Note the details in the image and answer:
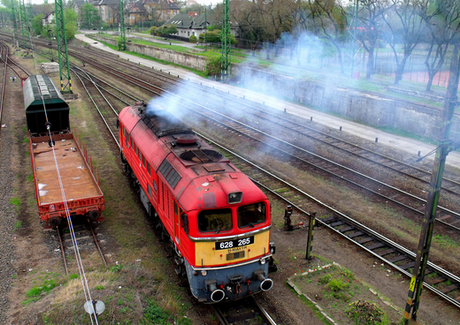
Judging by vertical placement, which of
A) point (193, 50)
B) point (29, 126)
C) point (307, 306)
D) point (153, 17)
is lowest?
point (307, 306)

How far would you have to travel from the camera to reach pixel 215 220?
9242mm

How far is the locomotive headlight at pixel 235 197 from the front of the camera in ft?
29.8

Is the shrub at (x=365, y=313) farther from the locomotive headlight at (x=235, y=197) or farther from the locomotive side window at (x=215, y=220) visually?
the locomotive headlight at (x=235, y=197)

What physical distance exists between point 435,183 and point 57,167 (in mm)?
13884

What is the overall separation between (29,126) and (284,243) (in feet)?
55.3

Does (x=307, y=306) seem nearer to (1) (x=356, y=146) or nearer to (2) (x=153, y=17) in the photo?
(1) (x=356, y=146)

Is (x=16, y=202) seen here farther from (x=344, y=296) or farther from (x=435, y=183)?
(x=435, y=183)

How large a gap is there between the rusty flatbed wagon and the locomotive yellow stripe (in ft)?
19.7

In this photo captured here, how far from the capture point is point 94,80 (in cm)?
4281

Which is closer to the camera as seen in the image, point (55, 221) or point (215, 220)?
point (215, 220)

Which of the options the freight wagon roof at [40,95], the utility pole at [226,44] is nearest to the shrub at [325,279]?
the freight wagon roof at [40,95]

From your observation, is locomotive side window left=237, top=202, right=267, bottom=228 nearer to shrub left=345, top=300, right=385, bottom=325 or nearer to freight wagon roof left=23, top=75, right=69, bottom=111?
shrub left=345, top=300, right=385, bottom=325

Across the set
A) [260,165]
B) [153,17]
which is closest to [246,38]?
[260,165]

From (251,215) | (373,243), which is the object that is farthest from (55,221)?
(373,243)
